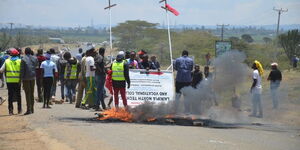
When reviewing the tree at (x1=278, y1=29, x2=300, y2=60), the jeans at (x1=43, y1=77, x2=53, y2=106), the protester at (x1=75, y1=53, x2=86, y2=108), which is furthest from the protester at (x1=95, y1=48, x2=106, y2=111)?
the tree at (x1=278, y1=29, x2=300, y2=60)

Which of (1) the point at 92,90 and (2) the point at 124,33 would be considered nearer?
(1) the point at 92,90

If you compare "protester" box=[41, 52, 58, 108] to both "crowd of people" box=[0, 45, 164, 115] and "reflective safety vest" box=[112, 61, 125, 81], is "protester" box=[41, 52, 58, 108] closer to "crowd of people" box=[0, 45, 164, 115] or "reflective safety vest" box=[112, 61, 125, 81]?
"crowd of people" box=[0, 45, 164, 115]

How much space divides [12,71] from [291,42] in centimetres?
4777

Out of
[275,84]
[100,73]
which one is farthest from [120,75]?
[275,84]

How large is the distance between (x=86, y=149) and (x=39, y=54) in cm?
931

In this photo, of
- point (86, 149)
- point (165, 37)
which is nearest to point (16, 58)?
point (86, 149)

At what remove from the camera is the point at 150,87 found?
15.5m

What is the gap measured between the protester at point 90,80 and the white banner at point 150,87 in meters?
1.55

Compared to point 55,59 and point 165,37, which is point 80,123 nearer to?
point 55,59

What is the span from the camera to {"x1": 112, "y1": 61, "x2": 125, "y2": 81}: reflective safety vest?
14516mm

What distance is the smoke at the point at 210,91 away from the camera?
13906 millimetres

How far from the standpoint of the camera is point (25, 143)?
10594 millimetres

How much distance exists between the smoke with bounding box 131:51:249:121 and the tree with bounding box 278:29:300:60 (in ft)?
146

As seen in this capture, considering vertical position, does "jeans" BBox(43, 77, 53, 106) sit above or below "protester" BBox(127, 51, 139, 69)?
below
